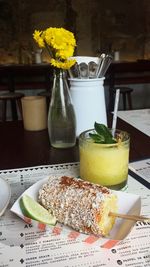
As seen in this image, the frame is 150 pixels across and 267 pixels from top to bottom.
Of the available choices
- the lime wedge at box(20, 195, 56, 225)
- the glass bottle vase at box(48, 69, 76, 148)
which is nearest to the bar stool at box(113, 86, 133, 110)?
the glass bottle vase at box(48, 69, 76, 148)

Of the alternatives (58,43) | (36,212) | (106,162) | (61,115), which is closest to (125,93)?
(61,115)

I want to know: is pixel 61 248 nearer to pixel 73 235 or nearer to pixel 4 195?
pixel 73 235

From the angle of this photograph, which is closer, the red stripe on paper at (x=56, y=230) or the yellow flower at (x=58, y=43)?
the red stripe on paper at (x=56, y=230)

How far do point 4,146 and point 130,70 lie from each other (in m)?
3.03

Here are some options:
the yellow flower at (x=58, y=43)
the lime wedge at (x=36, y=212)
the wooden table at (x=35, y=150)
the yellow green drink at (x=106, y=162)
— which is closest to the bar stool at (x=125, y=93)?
the wooden table at (x=35, y=150)

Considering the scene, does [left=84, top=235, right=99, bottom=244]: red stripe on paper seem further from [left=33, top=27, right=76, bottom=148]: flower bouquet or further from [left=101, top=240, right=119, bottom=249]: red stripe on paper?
[left=33, top=27, right=76, bottom=148]: flower bouquet

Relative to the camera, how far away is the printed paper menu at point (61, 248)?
455mm

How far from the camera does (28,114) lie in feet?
3.54

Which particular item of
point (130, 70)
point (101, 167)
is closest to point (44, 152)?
point (101, 167)

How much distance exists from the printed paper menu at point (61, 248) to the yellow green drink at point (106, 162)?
103mm

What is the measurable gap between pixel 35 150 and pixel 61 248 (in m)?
0.47

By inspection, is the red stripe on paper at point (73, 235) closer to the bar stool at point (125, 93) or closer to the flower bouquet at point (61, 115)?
the flower bouquet at point (61, 115)

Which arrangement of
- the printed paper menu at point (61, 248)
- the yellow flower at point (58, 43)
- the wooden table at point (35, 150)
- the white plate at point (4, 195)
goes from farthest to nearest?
the wooden table at point (35, 150) < the yellow flower at point (58, 43) < the white plate at point (4, 195) < the printed paper menu at point (61, 248)

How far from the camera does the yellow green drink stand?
2.08 feet
